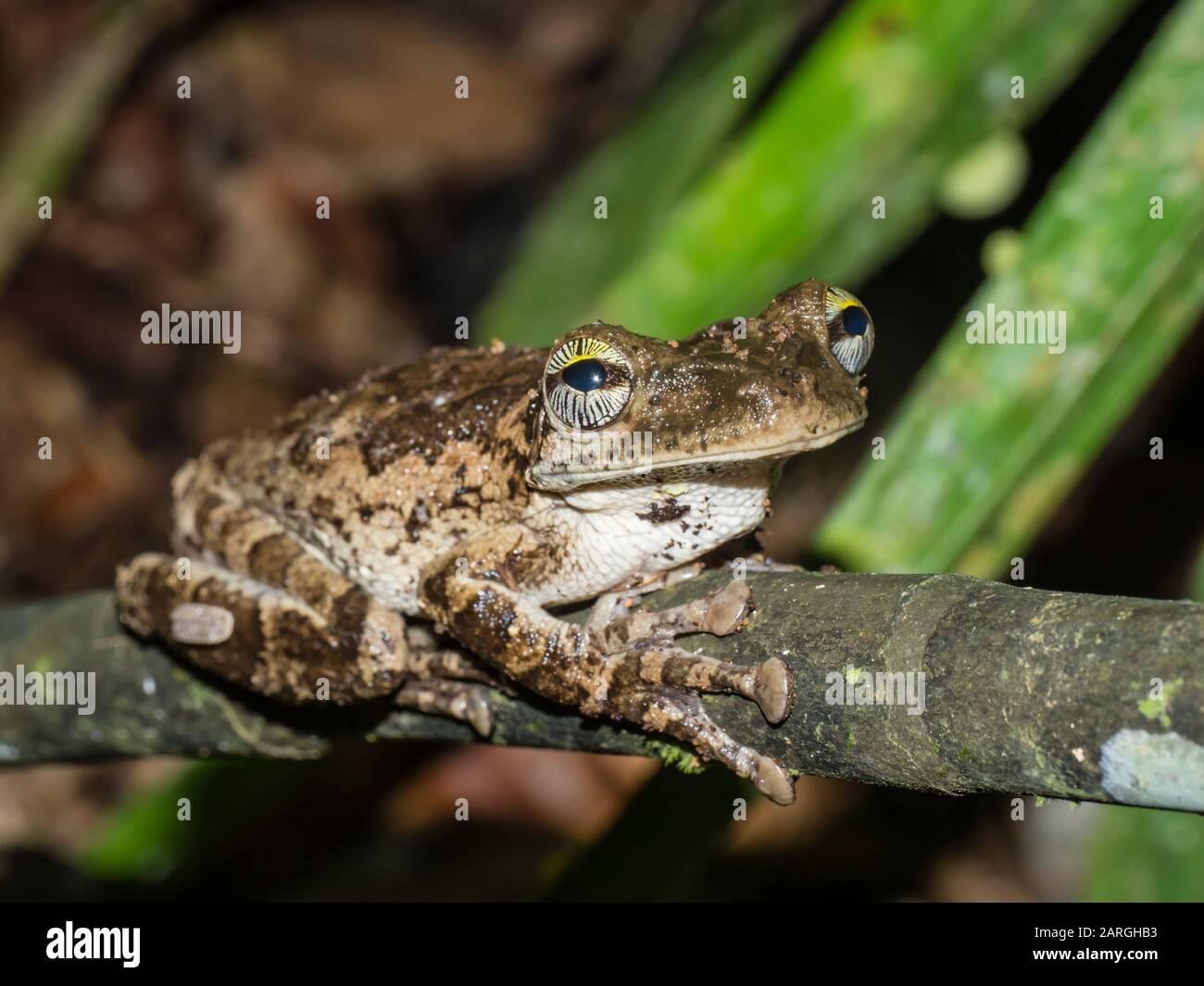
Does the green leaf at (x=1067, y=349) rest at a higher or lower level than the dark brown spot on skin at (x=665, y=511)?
higher

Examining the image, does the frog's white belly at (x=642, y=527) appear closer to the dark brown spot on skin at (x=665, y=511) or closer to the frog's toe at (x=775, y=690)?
the dark brown spot on skin at (x=665, y=511)

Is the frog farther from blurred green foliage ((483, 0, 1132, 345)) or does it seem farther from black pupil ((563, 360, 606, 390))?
blurred green foliage ((483, 0, 1132, 345))

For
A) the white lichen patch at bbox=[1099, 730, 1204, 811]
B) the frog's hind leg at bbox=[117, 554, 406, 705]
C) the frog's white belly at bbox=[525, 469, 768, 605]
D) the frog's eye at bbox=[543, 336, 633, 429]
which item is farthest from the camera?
the frog's hind leg at bbox=[117, 554, 406, 705]

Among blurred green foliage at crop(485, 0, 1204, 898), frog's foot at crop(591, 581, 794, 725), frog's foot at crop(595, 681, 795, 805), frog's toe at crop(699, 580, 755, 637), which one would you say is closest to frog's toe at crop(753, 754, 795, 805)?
frog's foot at crop(595, 681, 795, 805)

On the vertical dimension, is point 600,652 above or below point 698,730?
above

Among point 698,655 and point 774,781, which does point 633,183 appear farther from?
point 774,781

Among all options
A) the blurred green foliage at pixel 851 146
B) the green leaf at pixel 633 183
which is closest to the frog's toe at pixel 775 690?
the blurred green foliage at pixel 851 146

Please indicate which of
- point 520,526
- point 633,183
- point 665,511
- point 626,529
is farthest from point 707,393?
point 633,183
